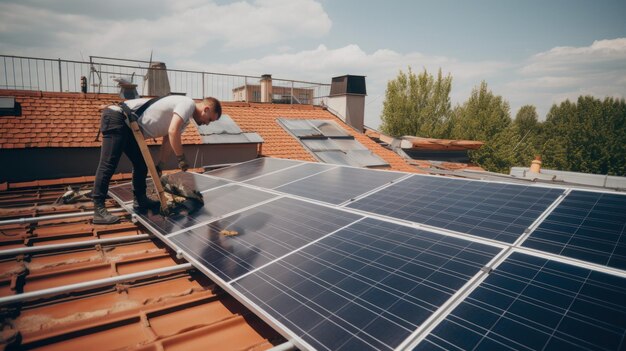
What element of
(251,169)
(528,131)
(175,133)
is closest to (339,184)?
(175,133)

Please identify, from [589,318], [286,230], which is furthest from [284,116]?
[589,318]

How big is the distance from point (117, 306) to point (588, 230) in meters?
4.96

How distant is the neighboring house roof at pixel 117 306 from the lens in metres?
2.70

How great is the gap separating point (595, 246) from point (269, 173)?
6.20 metres

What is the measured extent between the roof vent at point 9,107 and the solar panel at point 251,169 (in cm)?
708

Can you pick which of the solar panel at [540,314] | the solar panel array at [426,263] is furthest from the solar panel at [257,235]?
the solar panel at [540,314]

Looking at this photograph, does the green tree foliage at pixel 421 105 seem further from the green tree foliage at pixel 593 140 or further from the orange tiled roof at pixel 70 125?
the orange tiled roof at pixel 70 125

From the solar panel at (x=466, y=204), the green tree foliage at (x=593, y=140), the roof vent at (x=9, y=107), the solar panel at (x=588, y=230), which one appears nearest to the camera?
the solar panel at (x=588, y=230)

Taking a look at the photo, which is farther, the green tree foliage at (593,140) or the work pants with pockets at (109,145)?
the green tree foliage at (593,140)

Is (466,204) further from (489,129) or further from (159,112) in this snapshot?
(489,129)

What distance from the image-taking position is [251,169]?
28.2 feet

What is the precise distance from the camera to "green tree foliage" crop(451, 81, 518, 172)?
51062 millimetres

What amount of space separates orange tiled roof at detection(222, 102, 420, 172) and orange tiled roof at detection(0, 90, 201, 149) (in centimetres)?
360

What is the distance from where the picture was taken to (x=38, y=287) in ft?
11.6
